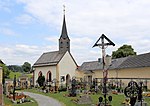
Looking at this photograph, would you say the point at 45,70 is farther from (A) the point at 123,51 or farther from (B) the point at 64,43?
(A) the point at 123,51

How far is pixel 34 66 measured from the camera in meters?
65.7

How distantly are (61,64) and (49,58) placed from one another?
5064 mm

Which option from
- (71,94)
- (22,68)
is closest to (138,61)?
(71,94)

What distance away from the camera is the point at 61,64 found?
5831 centimetres

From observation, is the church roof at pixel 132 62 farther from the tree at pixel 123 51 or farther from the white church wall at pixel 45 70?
the tree at pixel 123 51

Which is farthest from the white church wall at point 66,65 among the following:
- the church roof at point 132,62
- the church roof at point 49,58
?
the church roof at point 132,62

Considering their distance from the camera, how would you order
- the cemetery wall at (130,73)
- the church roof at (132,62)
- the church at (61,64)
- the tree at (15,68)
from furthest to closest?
the tree at (15,68) → the church at (61,64) → the church roof at (132,62) → the cemetery wall at (130,73)

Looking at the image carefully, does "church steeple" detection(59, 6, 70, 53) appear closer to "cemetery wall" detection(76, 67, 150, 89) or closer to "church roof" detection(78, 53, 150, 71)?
"church roof" detection(78, 53, 150, 71)

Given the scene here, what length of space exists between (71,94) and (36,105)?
8.87 metres

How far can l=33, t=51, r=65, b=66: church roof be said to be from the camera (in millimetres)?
59041

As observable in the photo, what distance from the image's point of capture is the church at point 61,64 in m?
58.1

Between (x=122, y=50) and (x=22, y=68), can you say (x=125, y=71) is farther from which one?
(x=22, y=68)

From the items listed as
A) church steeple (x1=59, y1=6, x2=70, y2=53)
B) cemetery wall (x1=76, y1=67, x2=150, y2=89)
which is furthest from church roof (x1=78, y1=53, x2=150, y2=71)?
church steeple (x1=59, y1=6, x2=70, y2=53)

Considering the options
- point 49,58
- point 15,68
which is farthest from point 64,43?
point 15,68
